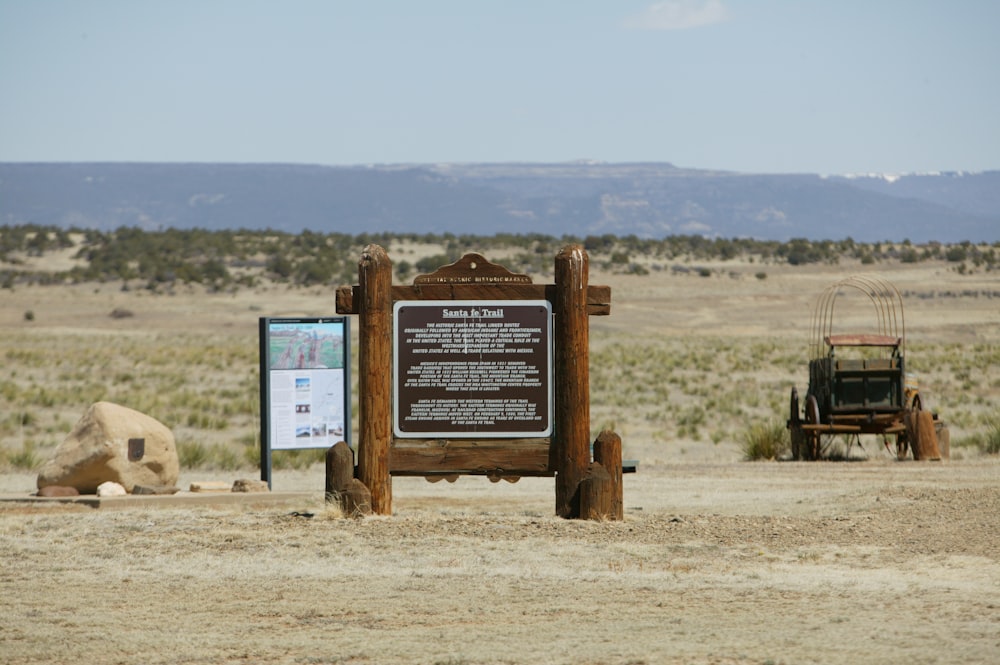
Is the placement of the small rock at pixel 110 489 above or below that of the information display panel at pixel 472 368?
below

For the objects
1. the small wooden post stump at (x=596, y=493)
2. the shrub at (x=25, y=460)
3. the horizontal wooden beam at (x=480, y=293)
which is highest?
the horizontal wooden beam at (x=480, y=293)

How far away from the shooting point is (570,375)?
1231 centimetres

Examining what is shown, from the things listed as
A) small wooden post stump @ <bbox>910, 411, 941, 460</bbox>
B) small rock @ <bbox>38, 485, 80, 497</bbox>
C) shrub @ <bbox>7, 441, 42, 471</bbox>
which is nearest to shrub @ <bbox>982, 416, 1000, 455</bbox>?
small wooden post stump @ <bbox>910, 411, 941, 460</bbox>

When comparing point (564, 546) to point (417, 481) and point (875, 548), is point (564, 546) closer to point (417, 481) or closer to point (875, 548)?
point (875, 548)

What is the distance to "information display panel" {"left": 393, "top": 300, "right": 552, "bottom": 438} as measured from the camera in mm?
12422

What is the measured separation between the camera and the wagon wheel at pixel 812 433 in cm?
1966

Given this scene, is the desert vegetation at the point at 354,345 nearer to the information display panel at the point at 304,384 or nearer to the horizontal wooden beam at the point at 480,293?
the information display panel at the point at 304,384

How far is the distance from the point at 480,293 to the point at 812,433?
888 centimetres

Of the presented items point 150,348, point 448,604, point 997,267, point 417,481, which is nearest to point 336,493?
point 448,604

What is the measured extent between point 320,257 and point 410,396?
66367mm

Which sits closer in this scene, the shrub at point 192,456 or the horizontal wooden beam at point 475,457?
the horizontal wooden beam at point 475,457

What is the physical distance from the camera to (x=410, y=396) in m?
12.5

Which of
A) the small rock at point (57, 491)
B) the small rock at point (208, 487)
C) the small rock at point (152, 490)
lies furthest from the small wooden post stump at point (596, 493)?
the small rock at point (57, 491)

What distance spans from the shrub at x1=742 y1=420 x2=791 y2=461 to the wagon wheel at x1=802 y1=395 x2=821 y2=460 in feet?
2.08
